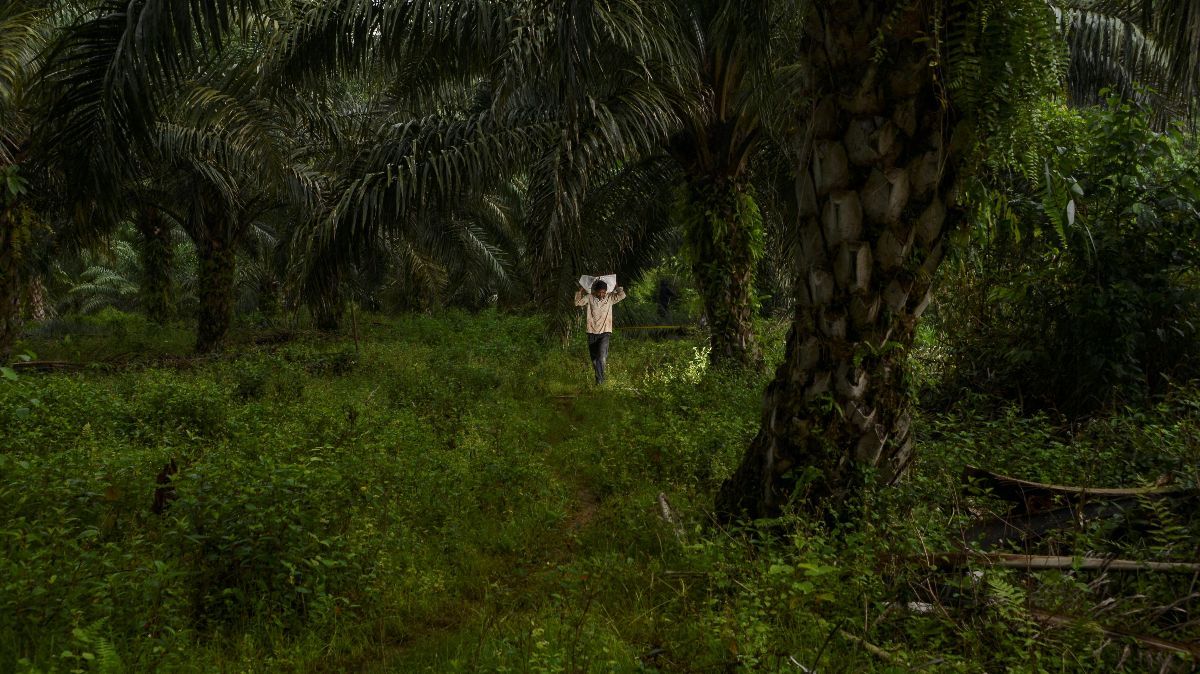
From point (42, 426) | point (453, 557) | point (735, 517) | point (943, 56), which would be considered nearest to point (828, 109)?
point (943, 56)

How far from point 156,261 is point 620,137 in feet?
44.2

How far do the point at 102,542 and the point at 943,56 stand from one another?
488 cm

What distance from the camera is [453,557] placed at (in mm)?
4242

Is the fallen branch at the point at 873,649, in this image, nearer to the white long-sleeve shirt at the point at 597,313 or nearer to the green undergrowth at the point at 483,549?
the green undergrowth at the point at 483,549

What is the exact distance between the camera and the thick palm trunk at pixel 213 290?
12758 mm

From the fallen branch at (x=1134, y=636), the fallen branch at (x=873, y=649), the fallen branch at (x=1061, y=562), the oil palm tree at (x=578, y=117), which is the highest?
the oil palm tree at (x=578, y=117)

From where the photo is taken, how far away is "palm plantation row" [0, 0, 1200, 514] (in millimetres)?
3656

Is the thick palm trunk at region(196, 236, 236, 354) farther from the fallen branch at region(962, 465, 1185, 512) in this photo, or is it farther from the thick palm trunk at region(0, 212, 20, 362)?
the fallen branch at region(962, 465, 1185, 512)

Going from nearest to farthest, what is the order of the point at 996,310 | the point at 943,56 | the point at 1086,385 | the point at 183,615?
the point at 183,615 → the point at 943,56 → the point at 1086,385 → the point at 996,310

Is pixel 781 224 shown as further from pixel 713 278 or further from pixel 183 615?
pixel 183 615

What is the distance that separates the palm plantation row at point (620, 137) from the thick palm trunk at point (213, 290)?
0.18ft

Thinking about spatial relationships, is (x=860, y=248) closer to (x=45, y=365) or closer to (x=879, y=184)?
(x=879, y=184)

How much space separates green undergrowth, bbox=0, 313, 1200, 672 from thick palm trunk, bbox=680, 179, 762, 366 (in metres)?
2.18

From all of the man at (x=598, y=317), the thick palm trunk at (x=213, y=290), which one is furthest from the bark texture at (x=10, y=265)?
the man at (x=598, y=317)
